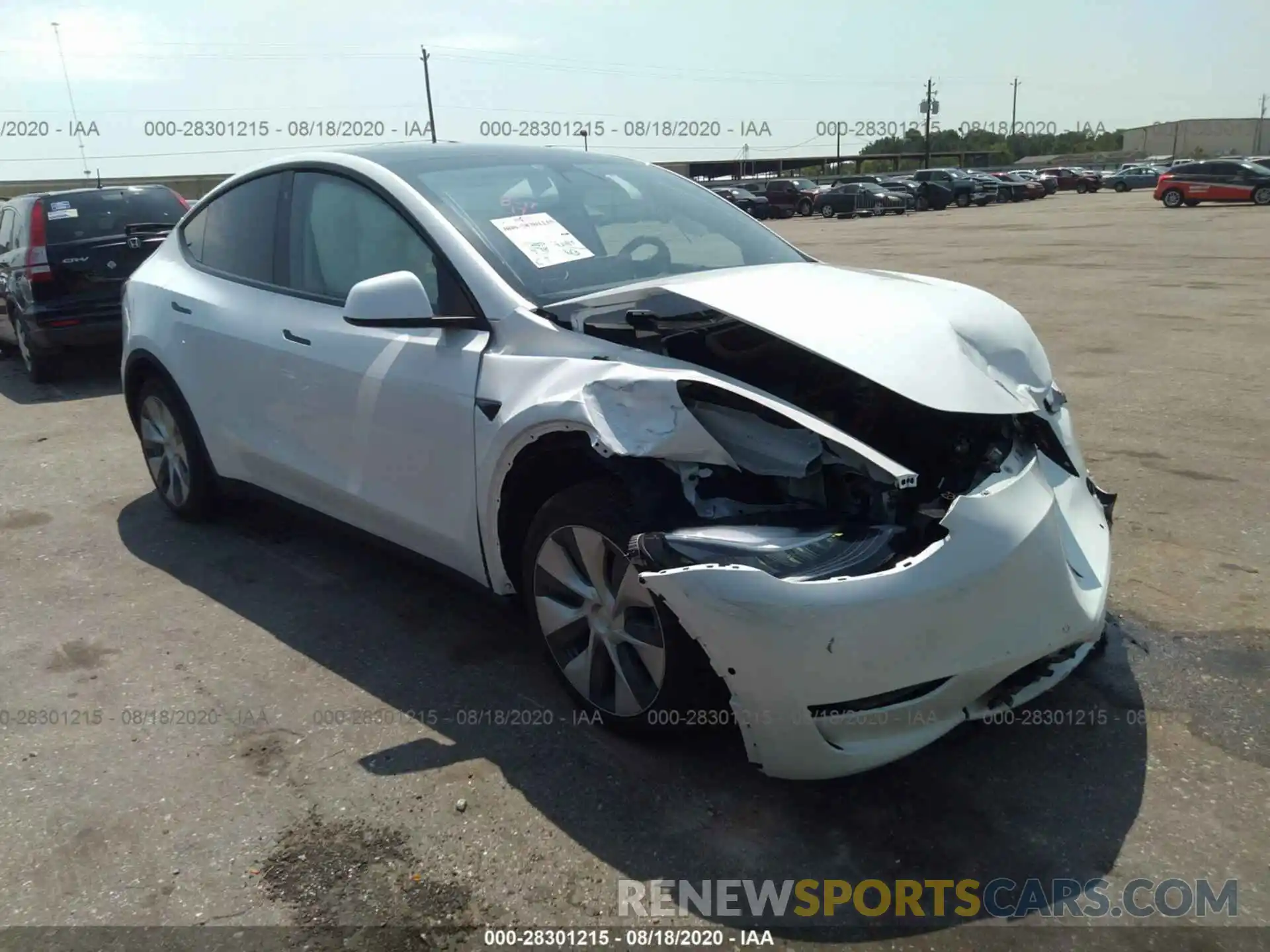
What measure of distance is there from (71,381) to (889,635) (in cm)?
886

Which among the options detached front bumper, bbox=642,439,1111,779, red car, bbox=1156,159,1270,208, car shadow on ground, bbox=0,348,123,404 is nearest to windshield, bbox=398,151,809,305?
detached front bumper, bbox=642,439,1111,779

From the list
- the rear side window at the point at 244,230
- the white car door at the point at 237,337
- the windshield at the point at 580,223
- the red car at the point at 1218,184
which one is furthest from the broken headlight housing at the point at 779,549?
the red car at the point at 1218,184

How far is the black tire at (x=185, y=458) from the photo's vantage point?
4656 millimetres

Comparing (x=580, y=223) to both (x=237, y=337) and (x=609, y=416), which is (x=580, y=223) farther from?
(x=237, y=337)

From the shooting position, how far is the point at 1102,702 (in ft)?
10.3

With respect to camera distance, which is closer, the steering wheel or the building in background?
the steering wheel

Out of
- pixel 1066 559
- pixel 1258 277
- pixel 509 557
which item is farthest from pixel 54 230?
pixel 1258 277

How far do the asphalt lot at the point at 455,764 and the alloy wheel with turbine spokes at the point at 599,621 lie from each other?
0.19 meters

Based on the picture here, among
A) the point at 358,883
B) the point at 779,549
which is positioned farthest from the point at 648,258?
the point at 358,883

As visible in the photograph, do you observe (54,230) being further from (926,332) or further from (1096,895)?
(1096,895)

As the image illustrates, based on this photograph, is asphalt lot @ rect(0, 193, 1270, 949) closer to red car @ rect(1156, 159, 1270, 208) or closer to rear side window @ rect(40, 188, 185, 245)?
rear side window @ rect(40, 188, 185, 245)

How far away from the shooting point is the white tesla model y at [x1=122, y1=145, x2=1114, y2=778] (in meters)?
2.45

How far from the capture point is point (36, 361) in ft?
28.4

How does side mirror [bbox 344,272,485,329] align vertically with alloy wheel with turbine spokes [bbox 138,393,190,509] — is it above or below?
above
